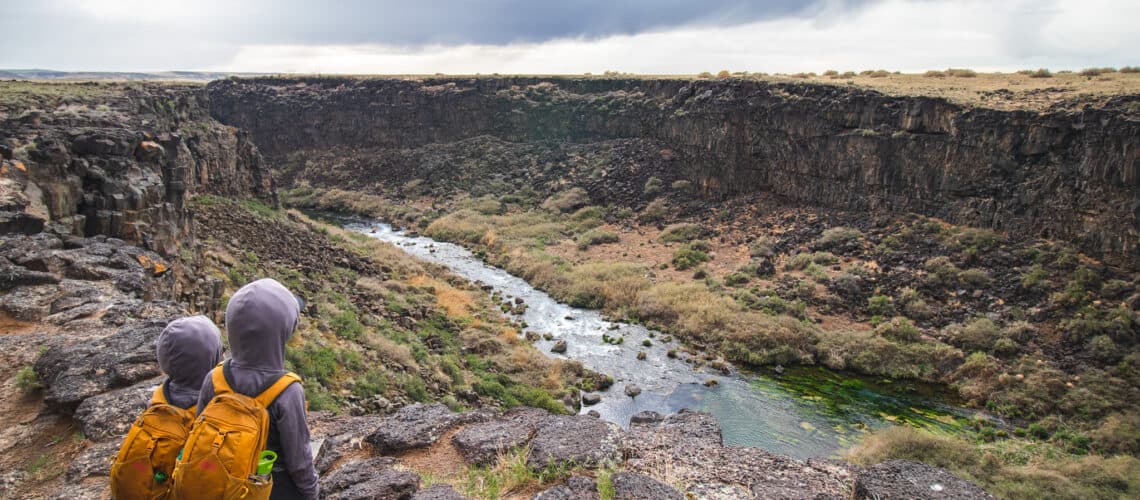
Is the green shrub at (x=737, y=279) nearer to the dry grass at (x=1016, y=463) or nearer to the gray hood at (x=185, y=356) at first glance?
the dry grass at (x=1016, y=463)

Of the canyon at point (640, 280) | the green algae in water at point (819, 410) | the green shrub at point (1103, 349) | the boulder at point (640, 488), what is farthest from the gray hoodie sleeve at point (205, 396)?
the green shrub at point (1103, 349)

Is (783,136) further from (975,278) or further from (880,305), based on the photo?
(975,278)

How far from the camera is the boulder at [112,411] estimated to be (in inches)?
237

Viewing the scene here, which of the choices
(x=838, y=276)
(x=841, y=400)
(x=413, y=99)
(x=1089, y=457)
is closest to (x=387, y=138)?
(x=413, y=99)

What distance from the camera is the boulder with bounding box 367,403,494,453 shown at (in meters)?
7.45

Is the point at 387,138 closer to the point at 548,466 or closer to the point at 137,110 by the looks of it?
the point at 137,110

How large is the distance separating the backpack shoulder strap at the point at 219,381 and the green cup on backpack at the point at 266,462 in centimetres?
43

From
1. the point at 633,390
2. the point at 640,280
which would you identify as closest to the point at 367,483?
the point at 633,390

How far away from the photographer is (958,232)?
2494 centimetres

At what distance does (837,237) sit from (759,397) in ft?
42.1

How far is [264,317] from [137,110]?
27.0 m

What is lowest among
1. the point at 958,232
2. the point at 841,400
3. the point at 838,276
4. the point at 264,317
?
the point at 841,400

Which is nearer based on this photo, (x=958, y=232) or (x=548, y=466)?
(x=548, y=466)

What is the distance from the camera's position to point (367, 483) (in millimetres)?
6090
